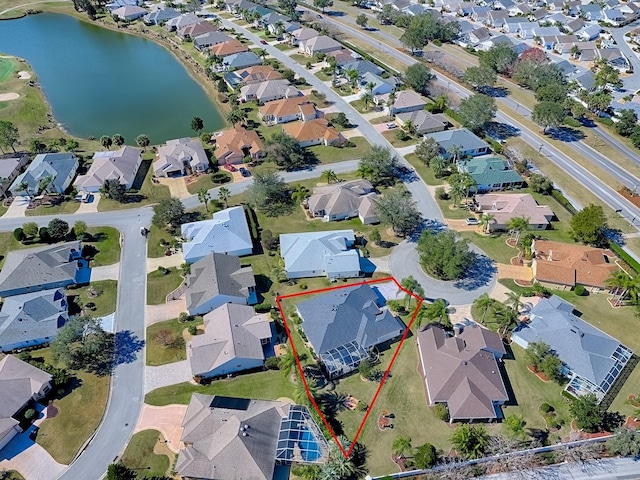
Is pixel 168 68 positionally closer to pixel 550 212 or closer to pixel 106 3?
pixel 106 3

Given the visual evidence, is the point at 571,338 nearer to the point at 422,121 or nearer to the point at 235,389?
the point at 235,389

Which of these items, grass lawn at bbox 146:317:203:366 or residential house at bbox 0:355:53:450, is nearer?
residential house at bbox 0:355:53:450

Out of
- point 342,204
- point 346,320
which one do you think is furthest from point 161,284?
point 342,204

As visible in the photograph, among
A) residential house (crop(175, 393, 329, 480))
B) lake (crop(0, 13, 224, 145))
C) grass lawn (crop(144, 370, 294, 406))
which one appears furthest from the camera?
lake (crop(0, 13, 224, 145))

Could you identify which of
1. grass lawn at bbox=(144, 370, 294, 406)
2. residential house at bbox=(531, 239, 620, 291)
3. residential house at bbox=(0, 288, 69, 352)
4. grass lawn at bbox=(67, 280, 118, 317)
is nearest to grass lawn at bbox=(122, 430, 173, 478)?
grass lawn at bbox=(144, 370, 294, 406)

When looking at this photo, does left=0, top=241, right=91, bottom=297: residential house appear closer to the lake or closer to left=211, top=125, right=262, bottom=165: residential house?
left=211, top=125, right=262, bottom=165: residential house

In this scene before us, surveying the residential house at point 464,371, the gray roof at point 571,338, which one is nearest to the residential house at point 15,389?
the residential house at point 464,371

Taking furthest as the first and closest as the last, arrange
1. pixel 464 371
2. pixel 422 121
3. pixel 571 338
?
pixel 422 121
pixel 571 338
pixel 464 371
